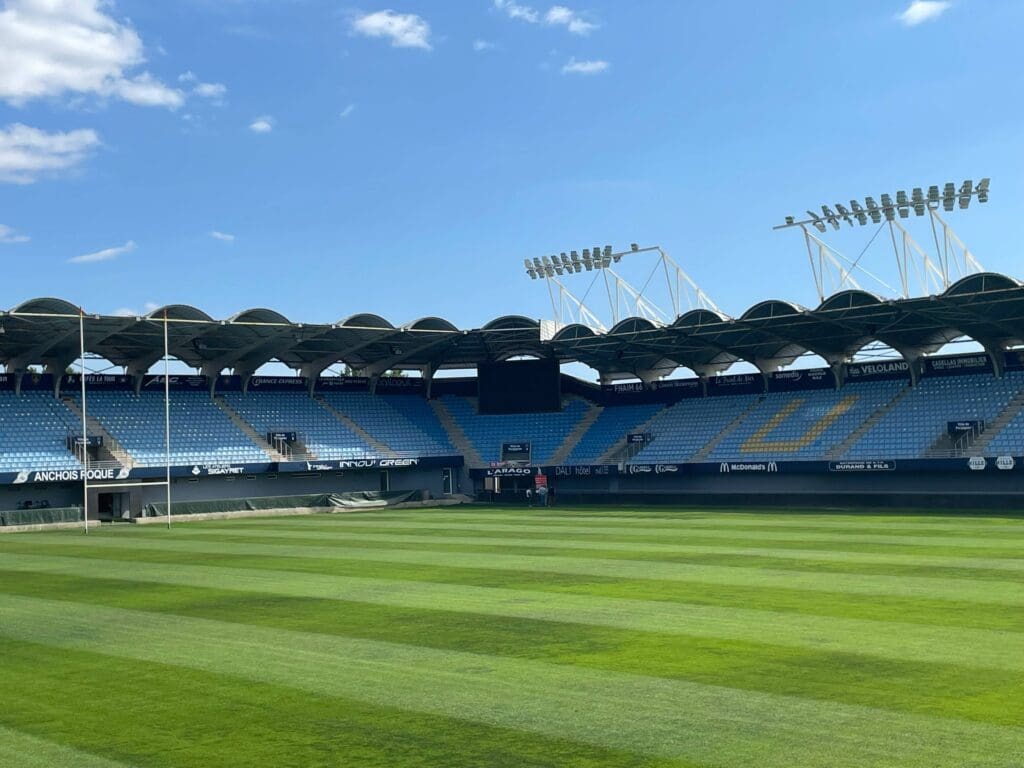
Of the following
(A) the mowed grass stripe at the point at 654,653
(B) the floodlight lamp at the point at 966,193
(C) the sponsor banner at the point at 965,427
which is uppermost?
(B) the floodlight lamp at the point at 966,193

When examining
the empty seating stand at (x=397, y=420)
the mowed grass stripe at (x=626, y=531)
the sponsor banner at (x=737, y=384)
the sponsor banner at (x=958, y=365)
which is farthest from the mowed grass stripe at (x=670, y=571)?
the sponsor banner at (x=737, y=384)

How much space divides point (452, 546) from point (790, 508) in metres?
21.7

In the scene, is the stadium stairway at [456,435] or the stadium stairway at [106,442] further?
the stadium stairway at [456,435]

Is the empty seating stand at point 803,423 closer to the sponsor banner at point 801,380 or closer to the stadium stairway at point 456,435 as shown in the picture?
the sponsor banner at point 801,380

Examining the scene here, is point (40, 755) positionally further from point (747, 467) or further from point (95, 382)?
point (95, 382)

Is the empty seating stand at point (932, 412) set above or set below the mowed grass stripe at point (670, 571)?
above

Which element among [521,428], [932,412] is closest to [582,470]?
[521,428]

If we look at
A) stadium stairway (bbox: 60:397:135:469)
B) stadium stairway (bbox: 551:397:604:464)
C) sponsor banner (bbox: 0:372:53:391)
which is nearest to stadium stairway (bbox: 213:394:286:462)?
stadium stairway (bbox: 60:397:135:469)

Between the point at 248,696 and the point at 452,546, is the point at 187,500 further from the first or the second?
the point at 248,696

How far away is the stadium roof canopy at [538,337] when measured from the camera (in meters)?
49.6

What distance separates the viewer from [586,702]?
12.2m

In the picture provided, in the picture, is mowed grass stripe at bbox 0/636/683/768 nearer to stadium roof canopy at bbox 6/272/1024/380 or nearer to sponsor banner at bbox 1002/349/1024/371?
stadium roof canopy at bbox 6/272/1024/380

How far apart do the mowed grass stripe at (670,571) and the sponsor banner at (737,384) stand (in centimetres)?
3671

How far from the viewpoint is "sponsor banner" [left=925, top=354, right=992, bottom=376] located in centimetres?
5506
